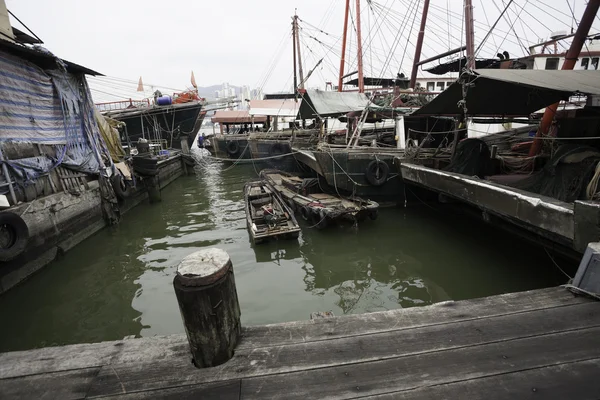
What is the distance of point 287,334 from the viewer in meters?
2.31

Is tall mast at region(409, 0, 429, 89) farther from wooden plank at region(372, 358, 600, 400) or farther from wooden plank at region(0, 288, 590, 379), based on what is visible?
wooden plank at region(372, 358, 600, 400)

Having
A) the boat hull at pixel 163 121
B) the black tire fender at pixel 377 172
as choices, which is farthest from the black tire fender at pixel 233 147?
the black tire fender at pixel 377 172

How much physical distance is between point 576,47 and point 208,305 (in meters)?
9.39

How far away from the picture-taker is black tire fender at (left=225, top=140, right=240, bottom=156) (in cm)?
2305

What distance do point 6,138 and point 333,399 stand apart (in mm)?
8839

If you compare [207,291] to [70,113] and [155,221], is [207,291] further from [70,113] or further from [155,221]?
[70,113]

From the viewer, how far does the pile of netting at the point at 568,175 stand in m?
4.45

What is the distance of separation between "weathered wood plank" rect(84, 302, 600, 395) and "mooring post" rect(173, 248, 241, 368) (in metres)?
0.14

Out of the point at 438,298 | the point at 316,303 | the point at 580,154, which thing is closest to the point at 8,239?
the point at 316,303

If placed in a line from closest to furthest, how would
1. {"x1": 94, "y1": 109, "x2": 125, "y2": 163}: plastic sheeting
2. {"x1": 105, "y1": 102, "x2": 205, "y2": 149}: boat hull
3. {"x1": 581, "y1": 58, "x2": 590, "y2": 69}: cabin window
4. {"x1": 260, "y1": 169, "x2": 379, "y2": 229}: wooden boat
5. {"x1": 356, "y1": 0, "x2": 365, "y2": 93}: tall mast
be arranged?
1. {"x1": 260, "y1": 169, "x2": 379, "y2": 229}: wooden boat
2. {"x1": 94, "y1": 109, "x2": 125, "y2": 163}: plastic sheeting
3. {"x1": 356, "y1": 0, "x2": 365, "y2": 93}: tall mast
4. {"x1": 581, "y1": 58, "x2": 590, "y2": 69}: cabin window
5. {"x1": 105, "y1": 102, "x2": 205, "y2": 149}: boat hull

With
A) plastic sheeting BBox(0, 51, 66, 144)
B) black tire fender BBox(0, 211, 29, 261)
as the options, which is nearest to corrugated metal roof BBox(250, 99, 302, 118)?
plastic sheeting BBox(0, 51, 66, 144)

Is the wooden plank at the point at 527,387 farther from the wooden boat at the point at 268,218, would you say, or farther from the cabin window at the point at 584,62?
the cabin window at the point at 584,62

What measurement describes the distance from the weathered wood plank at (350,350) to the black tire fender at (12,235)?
5.38 metres

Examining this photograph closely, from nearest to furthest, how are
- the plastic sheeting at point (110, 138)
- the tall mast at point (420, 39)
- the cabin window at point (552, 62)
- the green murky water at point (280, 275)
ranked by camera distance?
the green murky water at point (280, 275)
the plastic sheeting at point (110, 138)
the tall mast at point (420, 39)
the cabin window at point (552, 62)
